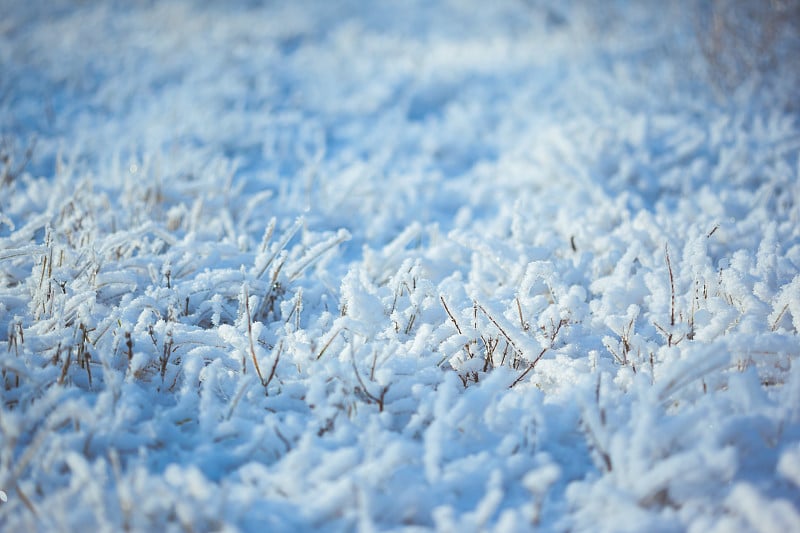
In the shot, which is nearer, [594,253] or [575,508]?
[575,508]

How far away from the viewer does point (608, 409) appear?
1402 millimetres

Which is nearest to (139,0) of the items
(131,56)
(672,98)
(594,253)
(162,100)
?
(131,56)

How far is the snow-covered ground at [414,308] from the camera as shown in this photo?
120cm

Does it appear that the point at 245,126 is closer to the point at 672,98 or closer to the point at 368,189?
the point at 368,189

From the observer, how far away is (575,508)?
123 centimetres

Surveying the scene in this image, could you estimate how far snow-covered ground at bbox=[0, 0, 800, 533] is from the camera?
1203mm

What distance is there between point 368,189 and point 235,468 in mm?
2182

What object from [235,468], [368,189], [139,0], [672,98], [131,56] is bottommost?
[235,468]

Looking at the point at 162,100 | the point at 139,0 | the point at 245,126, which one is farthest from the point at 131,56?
the point at 139,0

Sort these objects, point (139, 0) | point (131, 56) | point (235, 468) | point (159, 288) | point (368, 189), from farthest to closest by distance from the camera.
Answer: point (139, 0) < point (131, 56) < point (368, 189) < point (159, 288) < point (235, 468)

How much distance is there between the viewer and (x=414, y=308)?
192cm


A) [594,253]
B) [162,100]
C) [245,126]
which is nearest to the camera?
[594,253]

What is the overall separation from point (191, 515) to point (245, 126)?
3.66m

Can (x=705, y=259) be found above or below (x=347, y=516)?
above
